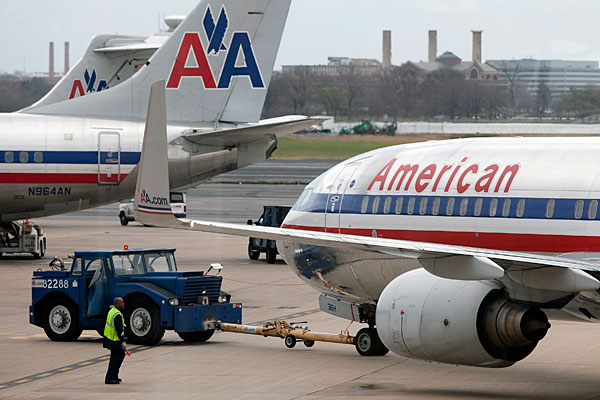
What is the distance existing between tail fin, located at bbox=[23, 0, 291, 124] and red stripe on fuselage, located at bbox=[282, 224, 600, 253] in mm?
21022

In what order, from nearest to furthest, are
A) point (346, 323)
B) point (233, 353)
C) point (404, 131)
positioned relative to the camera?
point (233, 353) → point (346, 323) → point (404, 131)

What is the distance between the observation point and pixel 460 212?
19.9m

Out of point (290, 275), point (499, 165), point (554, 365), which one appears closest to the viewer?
point (499, 165)

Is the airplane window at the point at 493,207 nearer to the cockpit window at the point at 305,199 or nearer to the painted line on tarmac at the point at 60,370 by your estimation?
the cockpit window at the point at 305,199

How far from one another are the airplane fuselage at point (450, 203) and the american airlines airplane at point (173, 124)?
682 inches

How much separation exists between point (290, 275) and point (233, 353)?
14.6 metres

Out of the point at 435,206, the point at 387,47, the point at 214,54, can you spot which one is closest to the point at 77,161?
the point at 214,54

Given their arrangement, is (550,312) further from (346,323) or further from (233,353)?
(346,323)

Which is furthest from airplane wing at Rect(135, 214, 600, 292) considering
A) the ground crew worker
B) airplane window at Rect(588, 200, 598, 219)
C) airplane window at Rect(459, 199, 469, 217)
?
the ground crew worker

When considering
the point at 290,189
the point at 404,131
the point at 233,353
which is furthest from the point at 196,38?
the point at 290,189

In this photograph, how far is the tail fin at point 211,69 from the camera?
40.8 meters

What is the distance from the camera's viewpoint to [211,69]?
4138 centimetres

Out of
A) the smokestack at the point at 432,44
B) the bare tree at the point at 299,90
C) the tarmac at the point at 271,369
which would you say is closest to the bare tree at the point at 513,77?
the smokestack at the point at 432,44

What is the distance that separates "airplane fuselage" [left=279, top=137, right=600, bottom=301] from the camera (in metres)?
18.5
